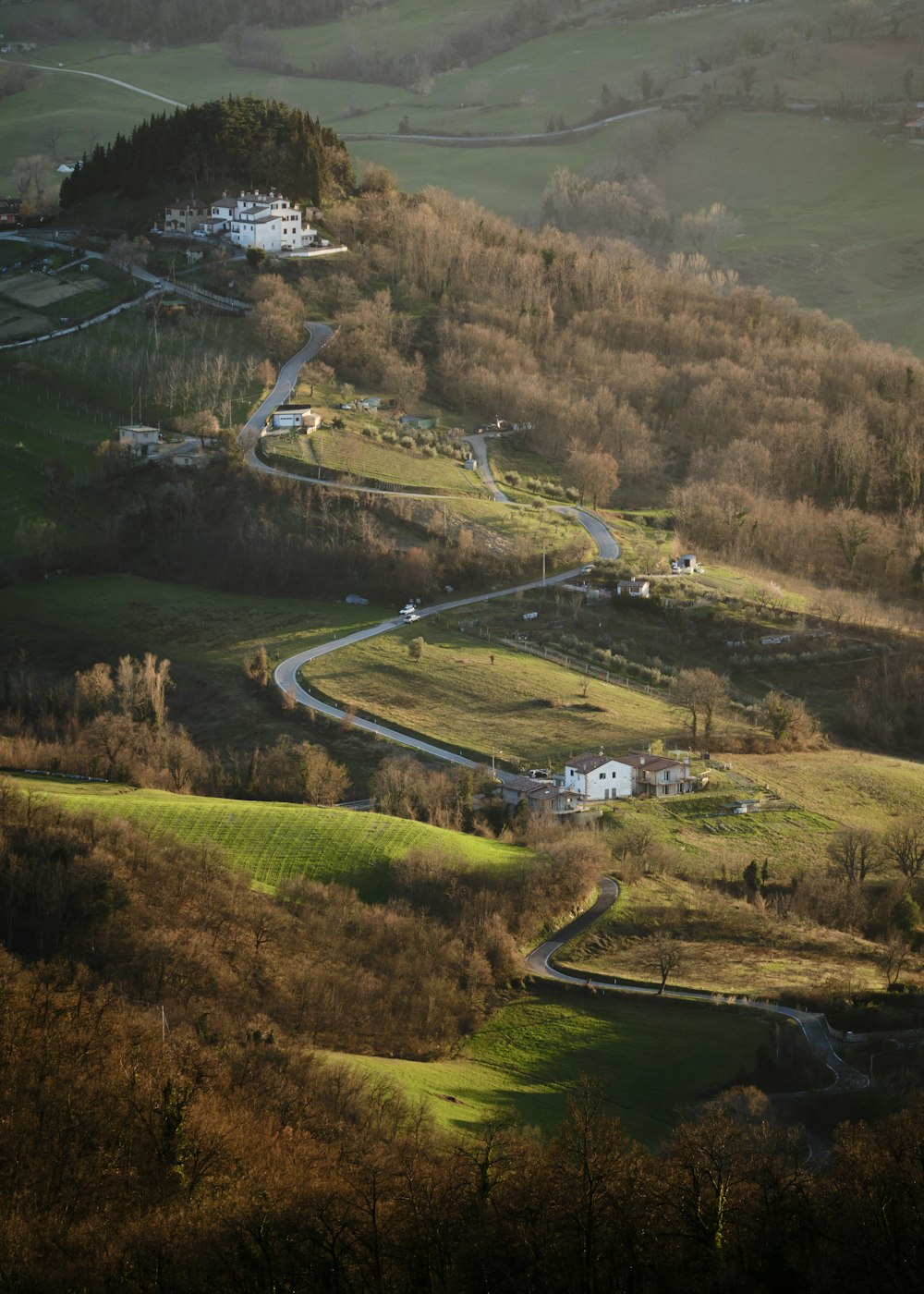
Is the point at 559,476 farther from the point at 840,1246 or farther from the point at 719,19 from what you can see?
the point at 719,19

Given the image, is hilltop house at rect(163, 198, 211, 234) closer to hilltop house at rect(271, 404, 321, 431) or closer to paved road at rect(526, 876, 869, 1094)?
hilltop house at rect(271, 404, 321, 431)

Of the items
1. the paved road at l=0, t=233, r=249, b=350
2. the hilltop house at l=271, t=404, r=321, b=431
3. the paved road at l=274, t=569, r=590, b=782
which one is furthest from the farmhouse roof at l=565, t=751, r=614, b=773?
the paved road at l=0, t=233, r=249, b=350

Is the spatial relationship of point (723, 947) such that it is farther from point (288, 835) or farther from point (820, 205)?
point (820, 205)

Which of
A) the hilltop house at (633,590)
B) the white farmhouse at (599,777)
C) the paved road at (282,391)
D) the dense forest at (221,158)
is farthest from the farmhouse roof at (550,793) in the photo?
the dense forest at (221,158)

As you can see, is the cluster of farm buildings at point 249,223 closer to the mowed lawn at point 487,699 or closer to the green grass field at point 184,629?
the green grass field at point 184,629

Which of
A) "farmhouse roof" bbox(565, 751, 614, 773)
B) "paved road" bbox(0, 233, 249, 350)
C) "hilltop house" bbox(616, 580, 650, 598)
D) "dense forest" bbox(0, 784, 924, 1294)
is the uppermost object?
"paved road" bbox(0, 233, 249, 350)

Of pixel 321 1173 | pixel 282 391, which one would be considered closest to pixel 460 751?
pixel 321 1173
